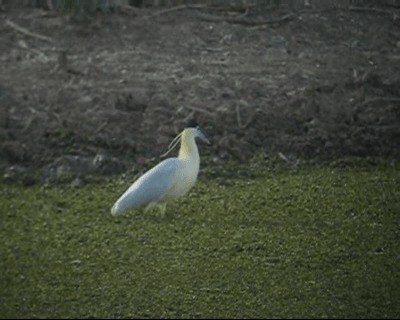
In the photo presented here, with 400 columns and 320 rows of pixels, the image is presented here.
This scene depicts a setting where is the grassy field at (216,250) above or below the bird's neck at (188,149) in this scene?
below

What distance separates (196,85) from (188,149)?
6.34ft

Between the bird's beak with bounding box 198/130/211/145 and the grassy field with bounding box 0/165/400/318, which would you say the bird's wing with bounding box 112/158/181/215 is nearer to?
the grassy field with bounding box 0/165/400/318

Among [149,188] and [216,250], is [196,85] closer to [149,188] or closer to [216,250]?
[149,188]

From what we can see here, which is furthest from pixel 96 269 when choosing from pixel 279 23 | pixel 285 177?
pixel 279 23

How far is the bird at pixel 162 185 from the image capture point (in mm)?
6820

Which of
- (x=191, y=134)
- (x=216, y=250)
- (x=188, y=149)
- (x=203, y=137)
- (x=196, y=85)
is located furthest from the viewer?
(x=196, y=85)

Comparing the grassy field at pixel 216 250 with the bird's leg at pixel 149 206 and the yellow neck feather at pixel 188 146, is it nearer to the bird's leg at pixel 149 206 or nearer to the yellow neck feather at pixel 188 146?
the bird's leg at pixel 149 206

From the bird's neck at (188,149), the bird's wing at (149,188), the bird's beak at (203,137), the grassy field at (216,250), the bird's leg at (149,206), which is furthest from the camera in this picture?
the bird's beak at (203,137)

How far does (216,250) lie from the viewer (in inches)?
253

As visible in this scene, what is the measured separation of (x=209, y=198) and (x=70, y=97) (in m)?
1.99

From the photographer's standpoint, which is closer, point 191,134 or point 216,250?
point 216,250

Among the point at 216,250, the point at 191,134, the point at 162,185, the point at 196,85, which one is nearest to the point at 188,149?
the point at 191,134

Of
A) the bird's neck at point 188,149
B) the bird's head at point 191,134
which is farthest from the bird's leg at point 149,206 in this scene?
the bird's head at point 191,134

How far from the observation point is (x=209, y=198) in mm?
7312
